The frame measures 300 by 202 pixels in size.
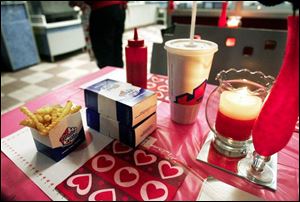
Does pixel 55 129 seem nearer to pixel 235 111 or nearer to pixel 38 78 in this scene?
pixel 235 111

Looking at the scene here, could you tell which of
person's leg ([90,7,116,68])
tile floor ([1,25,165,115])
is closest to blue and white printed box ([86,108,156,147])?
person's leg ([90,7,116,68])

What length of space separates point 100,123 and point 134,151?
0.11m

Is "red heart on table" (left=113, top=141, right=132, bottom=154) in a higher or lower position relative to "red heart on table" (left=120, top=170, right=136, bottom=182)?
higher

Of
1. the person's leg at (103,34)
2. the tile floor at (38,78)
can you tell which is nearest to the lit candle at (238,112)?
the person's leg at (103,34)

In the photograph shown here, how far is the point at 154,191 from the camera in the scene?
15.4 inches

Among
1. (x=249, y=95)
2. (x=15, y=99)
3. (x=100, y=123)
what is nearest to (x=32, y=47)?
(x=15, y=99)

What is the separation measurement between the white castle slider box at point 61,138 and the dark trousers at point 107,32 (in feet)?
4.00

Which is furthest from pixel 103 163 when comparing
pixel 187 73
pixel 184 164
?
pixel 187 73

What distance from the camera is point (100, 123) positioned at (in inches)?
20.8

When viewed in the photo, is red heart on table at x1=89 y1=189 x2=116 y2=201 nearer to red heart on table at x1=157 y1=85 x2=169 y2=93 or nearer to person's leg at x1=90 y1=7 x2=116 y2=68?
red heart on table at x1=157 y1=85 x2=169 y2=93

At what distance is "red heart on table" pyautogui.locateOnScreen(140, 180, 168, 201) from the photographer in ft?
1.24

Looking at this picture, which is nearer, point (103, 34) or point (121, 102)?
point (121, 102)

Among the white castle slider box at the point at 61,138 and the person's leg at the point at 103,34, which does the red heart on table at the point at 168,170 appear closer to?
the white castle slider box at the point at 61,138

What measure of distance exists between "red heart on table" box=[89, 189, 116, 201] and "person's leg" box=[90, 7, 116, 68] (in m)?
1.36
